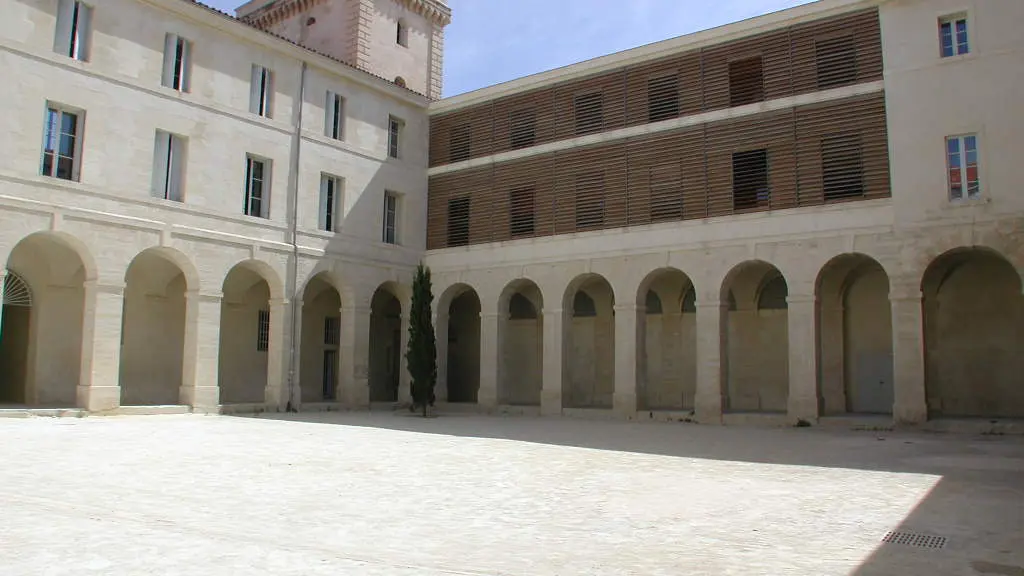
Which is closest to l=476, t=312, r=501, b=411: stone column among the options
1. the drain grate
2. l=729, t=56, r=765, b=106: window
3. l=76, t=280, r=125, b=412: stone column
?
l=729, t=56, r=765, b=106: window

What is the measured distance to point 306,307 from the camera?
97.3 ft

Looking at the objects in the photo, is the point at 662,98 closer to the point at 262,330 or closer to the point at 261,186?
the point at 261,186

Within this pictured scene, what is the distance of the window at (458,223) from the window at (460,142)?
1.64m

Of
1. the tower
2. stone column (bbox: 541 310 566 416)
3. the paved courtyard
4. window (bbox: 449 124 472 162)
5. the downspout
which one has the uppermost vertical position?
the tower

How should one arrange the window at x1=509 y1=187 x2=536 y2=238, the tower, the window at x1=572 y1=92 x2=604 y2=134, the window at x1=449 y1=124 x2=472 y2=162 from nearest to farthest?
the window at x1=572 y1=92 x2=604 y2=134, the window at x1=509 y1=187 x2=536 y2=238, the window at x1=449 y1=124 x2=472 y2=162, the tower

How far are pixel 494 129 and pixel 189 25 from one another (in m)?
10.6

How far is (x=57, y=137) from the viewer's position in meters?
20.1

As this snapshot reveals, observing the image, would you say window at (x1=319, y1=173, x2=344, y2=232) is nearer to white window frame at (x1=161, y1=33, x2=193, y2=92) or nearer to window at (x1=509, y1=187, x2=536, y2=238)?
white window frame at (x1=161, y1=33, x2=193, y2=92)

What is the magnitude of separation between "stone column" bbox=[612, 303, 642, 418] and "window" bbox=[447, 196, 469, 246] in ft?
23.3

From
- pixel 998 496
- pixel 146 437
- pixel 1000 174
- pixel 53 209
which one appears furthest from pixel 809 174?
pixel 53 209

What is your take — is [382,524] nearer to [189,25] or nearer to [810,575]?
[810,575]

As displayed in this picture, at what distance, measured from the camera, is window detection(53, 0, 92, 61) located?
66.4ft

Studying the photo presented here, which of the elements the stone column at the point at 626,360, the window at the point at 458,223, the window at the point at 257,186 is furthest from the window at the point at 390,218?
the stone column at the point at 626,360

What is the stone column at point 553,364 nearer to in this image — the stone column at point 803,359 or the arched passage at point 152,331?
the stone column at point 803,359
